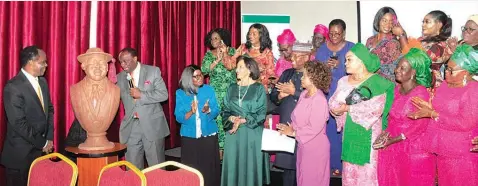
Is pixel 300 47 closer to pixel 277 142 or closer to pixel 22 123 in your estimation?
pixel 277 142

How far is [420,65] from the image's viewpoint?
3576mm

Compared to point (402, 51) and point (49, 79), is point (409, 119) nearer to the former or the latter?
point (402, 51)

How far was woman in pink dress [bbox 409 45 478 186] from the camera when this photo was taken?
330cm

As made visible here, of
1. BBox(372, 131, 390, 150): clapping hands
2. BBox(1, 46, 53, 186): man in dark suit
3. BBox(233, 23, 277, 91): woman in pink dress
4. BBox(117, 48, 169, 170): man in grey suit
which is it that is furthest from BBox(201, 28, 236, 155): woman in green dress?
BBox(372, 131, 390, 150): clapping hands

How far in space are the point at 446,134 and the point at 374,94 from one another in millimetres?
610

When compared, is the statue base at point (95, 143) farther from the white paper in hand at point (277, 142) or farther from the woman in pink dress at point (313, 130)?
the woman in pink dress at point (313, 130)

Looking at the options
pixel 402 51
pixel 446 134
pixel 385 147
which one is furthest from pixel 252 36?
pixel 446 134

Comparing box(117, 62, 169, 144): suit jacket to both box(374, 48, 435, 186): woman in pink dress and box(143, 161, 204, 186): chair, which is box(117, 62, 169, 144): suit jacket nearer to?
box(143, 161, 204, 186): chair

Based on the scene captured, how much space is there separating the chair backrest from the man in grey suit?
1791 millimetres

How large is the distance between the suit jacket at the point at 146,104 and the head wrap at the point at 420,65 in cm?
239

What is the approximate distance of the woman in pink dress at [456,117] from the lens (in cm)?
330

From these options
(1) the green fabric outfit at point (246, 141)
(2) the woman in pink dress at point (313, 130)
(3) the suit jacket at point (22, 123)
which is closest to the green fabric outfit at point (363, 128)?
(2) the woman in pink dress at point (313, 130)

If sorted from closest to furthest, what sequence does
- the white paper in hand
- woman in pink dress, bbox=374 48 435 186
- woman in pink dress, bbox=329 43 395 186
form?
woman in pink dress, bbox=374 48 435 186 → woman in pink dress, bbox=329 43 395 186 → the white paper in hand

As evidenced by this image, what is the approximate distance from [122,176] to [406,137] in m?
2.13
